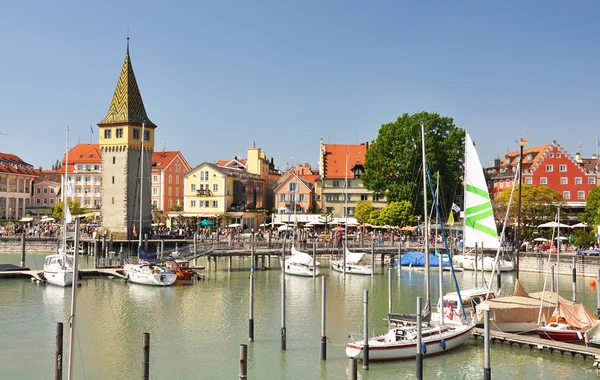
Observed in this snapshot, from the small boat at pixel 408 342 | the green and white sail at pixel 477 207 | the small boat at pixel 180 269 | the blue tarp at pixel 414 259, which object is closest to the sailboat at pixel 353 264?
the blue tarp at pixel 414 259

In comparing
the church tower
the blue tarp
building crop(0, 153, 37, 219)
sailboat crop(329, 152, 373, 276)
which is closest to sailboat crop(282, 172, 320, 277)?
sailboat crop(329, 152, 373, 276)

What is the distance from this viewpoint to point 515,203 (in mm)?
80562

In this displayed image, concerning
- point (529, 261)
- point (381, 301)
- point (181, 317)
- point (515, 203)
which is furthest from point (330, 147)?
point (181, 317)

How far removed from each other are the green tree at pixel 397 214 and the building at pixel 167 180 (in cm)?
4105

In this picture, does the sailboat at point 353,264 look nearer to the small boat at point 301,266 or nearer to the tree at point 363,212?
the small boat at point 301,266

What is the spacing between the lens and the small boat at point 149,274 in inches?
2144

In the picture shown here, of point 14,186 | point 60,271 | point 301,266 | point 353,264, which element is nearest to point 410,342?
point 60,271

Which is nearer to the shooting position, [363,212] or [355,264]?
[355,264]

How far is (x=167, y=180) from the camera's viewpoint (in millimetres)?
117812

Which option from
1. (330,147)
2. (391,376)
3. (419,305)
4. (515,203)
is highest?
(330,147)

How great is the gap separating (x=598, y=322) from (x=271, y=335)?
15.4 meters

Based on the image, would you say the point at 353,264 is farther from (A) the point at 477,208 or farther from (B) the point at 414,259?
(A) the point at 477,208

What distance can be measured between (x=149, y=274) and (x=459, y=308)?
27.3 meters

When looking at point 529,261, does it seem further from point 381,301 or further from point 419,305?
point 419,305
